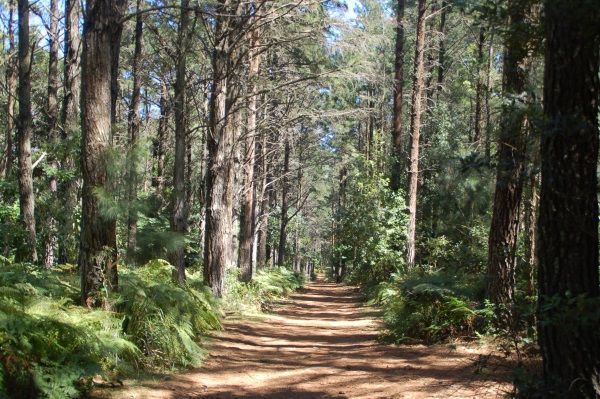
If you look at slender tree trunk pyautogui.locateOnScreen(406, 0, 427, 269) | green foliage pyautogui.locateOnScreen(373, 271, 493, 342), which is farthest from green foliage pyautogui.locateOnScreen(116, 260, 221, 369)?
slender tree trunk pyautogui.locateOnScreen(406, 0, 427, 269)

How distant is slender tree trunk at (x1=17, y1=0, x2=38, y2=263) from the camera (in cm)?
1171

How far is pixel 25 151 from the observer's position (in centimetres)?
1204

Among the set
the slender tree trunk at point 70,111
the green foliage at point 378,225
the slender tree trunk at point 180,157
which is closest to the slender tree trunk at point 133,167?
the slender tree trunk at point 180,157

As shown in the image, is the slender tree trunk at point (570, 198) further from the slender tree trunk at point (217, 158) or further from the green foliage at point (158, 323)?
the slender tree trunk at point (217, 158)

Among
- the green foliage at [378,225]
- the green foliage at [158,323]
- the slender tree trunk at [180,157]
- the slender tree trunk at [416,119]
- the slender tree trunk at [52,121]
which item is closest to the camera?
the green foliage at [158,323]

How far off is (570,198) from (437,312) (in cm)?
595

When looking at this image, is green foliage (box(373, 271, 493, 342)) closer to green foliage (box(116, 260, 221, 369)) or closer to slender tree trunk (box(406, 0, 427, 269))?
green foliage (box(116, 260, 221, 369))

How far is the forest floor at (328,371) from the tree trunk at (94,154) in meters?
1.46

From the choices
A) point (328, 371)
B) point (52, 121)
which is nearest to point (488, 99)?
point (328, 371)

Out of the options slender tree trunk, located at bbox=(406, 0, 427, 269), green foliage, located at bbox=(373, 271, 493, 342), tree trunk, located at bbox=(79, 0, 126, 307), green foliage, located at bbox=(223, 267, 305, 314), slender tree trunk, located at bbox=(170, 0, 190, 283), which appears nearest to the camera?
tree trunk, located at bbox=(79, 0, 126, 307)

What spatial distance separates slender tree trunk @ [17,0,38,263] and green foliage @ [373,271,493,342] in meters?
7.65

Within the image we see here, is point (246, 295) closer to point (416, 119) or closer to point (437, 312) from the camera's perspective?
point (437, 312)

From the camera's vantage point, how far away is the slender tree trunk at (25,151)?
1171 centimetres

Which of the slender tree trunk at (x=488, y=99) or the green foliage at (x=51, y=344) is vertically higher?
the slender tree trunk at (x=488, y=99)
